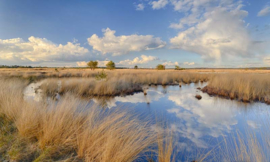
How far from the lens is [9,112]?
3.96 m

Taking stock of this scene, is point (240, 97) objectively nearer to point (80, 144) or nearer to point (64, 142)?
point (80, 144)

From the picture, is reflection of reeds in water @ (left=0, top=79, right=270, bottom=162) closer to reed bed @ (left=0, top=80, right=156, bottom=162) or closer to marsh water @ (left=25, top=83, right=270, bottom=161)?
reed bed @ (left=0, top=80, right=156, bottom=162)

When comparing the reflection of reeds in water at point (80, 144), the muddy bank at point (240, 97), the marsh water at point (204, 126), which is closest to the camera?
the reflection of reeds in water at point (80, 144)

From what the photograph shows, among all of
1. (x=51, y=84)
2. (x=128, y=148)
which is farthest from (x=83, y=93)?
(x=128, y=148)

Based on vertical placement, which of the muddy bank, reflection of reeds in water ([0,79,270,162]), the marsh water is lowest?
the marsh water

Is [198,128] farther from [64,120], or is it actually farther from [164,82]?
[164,82]

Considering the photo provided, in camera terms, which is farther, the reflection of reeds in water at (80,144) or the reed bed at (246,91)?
the reed bed at (246,91)

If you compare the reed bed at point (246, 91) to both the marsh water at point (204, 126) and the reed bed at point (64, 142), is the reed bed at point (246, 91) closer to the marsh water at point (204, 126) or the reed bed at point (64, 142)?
the marsh water at point (204, 126)

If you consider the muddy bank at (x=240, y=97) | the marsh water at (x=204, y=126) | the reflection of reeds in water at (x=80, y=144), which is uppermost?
the reflection of reeds in water at (x=80, y=144)

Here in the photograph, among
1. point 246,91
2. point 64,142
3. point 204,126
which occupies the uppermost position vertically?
point 246,91

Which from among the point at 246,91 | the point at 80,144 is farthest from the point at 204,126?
the point at 246,91

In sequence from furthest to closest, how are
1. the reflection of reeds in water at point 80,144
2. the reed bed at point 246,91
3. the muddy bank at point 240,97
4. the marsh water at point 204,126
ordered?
the reed bed at point 246,91 → the muddy bank at point 240,97 → the marsh water at point 204,126 → the reflection of reeds in water at point 80,144

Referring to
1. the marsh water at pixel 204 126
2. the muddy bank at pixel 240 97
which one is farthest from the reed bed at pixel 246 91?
the marsh water at pixel 204 126

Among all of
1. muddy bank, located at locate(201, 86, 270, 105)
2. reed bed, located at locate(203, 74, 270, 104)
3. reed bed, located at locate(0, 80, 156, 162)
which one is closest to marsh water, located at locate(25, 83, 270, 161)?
reed bed, located at locate(0, 80, 156, 162)
